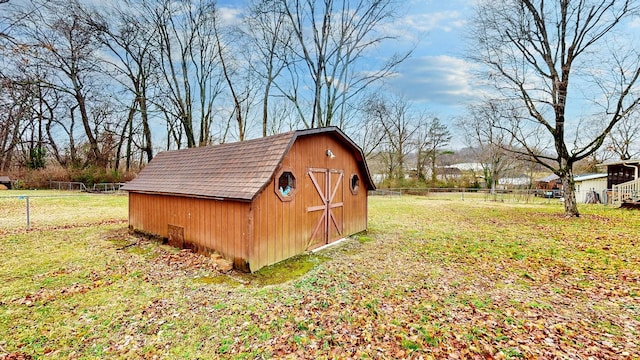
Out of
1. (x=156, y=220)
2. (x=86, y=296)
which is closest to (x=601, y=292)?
(x=86, y=296)

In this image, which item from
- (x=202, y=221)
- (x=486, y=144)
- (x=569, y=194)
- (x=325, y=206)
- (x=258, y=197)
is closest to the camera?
(x=258, y=197)

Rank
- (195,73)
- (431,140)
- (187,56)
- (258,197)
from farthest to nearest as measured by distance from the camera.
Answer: (431,140) → (195,73) → (187,56) → (258,197)

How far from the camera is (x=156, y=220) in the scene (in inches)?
320

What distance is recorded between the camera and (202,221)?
6.63 m

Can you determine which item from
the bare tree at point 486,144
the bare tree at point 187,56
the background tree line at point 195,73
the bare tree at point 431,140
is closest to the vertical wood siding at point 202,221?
the background tree line at point 195,73

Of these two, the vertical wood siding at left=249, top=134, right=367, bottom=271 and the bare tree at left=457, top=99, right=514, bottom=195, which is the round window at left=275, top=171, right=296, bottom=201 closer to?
the vertical wood siding at left=249, top=134, right=367, bottom=271

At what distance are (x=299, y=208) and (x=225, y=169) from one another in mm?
2105

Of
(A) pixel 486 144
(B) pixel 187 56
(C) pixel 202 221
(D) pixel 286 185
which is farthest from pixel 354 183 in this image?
(A) pixel 486 144

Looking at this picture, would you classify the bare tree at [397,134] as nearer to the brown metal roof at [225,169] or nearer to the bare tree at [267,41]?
the bare tree at [267,41]

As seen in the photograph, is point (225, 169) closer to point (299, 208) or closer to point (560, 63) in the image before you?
point (299, 208)

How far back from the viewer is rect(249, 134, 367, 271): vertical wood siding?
5.80 meters

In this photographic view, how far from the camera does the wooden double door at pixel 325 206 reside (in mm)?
7281

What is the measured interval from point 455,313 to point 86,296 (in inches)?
232

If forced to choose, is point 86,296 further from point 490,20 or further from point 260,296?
point 490,20
